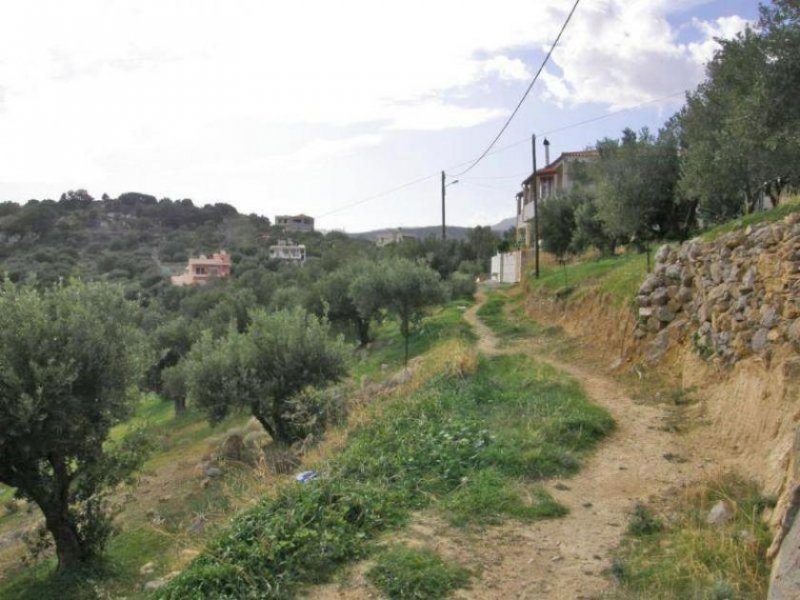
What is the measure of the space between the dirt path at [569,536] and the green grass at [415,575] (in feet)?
0.32

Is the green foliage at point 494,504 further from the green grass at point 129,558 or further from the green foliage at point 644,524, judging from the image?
the green grass at point 129,558

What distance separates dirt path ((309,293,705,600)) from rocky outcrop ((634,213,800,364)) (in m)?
2.06

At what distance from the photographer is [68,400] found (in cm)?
1020

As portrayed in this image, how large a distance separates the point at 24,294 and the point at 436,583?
8.68 metres

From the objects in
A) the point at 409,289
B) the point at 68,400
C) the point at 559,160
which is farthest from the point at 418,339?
the point at 559,160

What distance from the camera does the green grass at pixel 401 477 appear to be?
5.48m

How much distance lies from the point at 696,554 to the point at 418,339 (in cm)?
2146

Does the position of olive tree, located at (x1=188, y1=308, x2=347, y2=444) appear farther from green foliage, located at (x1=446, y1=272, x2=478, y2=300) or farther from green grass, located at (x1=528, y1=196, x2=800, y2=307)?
green foliage, located at (x1=446, y1=272, x2=478, y2=300)

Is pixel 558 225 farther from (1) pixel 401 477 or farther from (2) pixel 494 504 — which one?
(2) pixel 494 504

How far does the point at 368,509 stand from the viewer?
6.45 m

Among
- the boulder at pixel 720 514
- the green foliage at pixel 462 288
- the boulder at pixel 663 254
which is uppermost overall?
the boulder at pixel 663 254

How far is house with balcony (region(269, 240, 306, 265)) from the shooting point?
85488 mm

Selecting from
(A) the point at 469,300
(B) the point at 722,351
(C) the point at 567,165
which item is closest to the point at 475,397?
(B) the point at 722,351

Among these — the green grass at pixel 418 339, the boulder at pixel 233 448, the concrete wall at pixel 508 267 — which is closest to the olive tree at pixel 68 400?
the boulder at pixel 233 448
